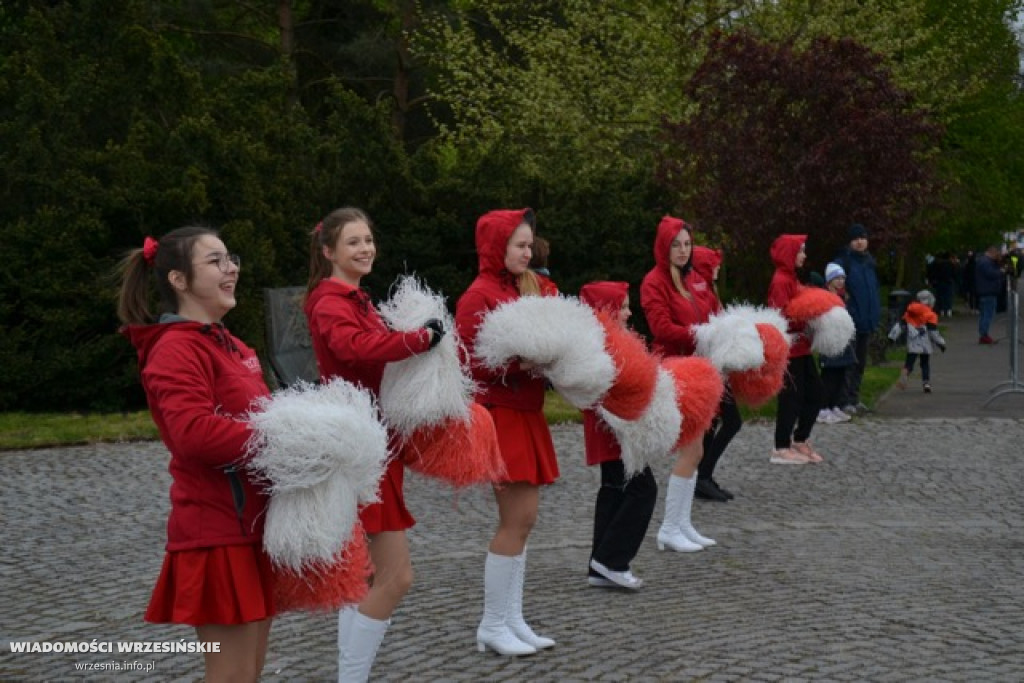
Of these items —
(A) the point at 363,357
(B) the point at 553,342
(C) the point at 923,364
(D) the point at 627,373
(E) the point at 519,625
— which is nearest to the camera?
(A) the point at 363,357

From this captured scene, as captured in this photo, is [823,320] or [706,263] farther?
[823,320]

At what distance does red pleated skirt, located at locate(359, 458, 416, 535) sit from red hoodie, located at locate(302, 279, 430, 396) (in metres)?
0.37

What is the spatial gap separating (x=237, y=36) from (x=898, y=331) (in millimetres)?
20116

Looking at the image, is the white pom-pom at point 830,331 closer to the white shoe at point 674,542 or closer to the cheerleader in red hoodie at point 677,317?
the cheerleader in red hoodie at point 677,317

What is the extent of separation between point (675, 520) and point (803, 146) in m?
12.4

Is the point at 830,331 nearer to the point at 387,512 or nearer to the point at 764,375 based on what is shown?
the point at 764,375

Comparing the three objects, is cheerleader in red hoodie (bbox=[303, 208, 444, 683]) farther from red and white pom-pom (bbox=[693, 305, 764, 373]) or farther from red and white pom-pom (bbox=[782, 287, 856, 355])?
red and white pom-pom (bbox=[782, 287, 856, 355])

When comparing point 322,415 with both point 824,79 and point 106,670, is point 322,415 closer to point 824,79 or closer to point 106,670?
point 106,670

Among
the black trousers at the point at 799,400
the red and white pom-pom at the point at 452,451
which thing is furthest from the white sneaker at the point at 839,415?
the red and white pom-pom at the point at 452,451

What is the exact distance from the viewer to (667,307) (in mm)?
8453

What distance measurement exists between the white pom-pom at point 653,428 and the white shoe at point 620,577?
0.63m

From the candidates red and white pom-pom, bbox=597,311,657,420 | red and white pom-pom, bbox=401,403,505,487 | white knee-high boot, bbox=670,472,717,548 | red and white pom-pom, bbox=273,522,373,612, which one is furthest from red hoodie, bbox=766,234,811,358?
red and white pom-pom, bbox=273,522,373,612

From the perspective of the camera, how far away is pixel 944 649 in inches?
247

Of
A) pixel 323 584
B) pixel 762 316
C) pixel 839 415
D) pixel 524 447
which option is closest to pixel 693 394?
pixel 524 447
